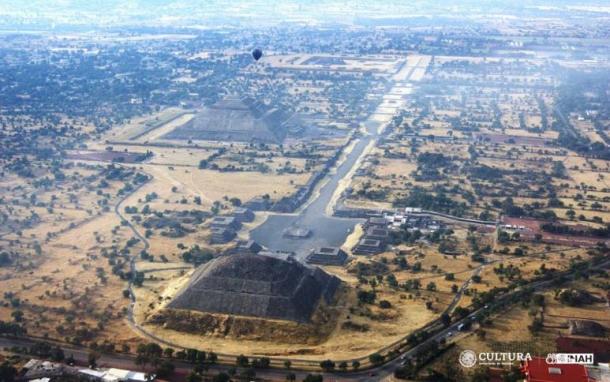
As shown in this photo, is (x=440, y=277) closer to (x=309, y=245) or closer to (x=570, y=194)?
(x=309, y=245)

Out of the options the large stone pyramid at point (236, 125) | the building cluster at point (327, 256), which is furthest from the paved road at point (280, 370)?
the large stone pyramid at point (236, 125)

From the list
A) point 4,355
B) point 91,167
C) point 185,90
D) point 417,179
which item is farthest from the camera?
point 185,90

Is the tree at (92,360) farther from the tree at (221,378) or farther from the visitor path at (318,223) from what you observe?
the visitor path at (318,223)

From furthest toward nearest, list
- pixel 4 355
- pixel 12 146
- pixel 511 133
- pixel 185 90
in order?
pixel 185 90 → pixel 511 133 → pixel 12 146 → pixel 4 355

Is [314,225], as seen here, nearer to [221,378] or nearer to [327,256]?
[327,256]

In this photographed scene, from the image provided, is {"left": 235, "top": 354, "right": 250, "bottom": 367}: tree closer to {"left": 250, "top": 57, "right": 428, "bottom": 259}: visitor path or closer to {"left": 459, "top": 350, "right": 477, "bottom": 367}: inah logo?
{"left": 459, "top": 350, "right": 477, "bottom": 367}: inah logo

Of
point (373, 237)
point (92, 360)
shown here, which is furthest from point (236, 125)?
point (92, 360)

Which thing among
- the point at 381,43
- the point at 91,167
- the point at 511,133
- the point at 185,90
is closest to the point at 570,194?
the point at 511,133
